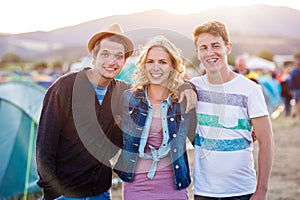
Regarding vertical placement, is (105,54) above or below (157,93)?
above

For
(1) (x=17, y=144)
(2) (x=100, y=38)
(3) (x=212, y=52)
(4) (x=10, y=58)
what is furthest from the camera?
(4) (x=10, y=58)

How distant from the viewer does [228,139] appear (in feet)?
8.79

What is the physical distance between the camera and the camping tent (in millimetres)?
5297

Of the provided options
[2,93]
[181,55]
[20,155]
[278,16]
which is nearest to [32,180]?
[20,155]

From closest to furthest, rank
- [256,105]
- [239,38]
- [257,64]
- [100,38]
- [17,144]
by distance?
[256,105] < [100,38] < [17,144] < [257,64] < [239,38]

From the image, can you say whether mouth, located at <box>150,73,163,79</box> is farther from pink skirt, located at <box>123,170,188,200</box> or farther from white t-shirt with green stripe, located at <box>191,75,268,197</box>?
pink skirt, located at <box>123,170,188,200</box>

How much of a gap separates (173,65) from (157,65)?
11cm

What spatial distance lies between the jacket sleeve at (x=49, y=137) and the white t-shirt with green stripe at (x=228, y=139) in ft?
2.58

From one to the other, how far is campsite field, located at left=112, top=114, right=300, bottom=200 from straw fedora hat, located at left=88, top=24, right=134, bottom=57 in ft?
8.86

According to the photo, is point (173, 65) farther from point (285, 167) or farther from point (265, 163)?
point (285, 167)

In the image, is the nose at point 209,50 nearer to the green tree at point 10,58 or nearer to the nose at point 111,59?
the nose at point 111,59

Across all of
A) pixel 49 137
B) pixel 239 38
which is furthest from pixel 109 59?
pixel 239 38

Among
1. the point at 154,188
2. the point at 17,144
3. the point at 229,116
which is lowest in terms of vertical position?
the point at 17,144

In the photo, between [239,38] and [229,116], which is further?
[239,38]
